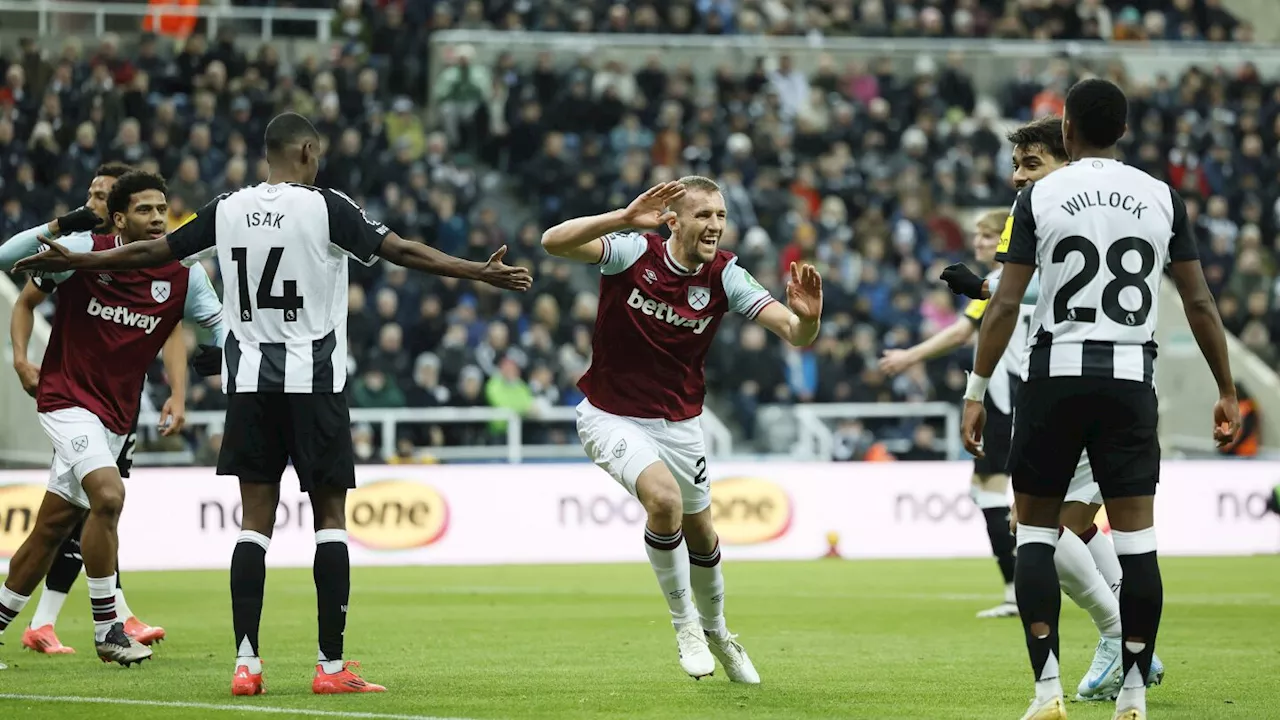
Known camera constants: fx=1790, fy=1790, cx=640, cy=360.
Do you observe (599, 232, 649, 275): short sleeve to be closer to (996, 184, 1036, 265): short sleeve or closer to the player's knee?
(996, 184, 1036, 265): short sleeve

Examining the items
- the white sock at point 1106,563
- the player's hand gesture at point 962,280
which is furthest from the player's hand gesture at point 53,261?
the white sock at point 1106,563

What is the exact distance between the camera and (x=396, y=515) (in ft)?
60.1

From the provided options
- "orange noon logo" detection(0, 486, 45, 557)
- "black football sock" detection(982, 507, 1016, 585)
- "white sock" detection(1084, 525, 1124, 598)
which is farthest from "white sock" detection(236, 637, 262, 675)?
"orange noon logo" detection(0, 486, 45, 557)

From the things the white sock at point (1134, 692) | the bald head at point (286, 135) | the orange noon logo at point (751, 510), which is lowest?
the orange noon logo at point (751, 510)

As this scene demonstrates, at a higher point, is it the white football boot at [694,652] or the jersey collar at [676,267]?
the jersey collar at [676,267]

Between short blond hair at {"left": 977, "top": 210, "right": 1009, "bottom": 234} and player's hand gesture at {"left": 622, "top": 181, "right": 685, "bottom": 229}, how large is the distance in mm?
3907

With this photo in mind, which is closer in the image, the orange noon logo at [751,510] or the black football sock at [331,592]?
the black football sock at [331,592]

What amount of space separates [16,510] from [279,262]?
10492 mm

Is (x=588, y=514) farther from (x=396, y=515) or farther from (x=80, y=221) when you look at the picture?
(x=80, y=221)

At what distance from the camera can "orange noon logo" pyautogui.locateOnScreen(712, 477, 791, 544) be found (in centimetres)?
1905

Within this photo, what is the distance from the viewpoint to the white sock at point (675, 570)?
841 centimetres

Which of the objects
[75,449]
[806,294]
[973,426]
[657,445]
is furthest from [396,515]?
[973,426]

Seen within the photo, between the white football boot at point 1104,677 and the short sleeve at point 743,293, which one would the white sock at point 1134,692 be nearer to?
the white football boot at point 1104,677

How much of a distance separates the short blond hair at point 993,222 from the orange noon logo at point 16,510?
32.3 ft
